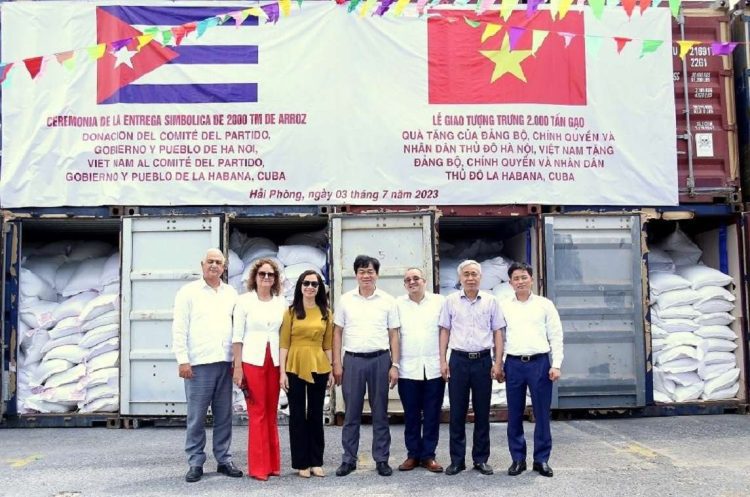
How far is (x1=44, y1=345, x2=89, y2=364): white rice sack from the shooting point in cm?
744

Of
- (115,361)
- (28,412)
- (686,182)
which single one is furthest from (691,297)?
(28,412)

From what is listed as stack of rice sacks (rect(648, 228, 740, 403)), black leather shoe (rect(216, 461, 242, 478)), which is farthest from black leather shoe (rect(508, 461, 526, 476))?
stack of rice sacks (rect(648, 228, 740, 403))

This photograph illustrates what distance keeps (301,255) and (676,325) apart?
3.92m

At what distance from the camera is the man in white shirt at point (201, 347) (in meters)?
5.25

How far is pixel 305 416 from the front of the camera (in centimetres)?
524

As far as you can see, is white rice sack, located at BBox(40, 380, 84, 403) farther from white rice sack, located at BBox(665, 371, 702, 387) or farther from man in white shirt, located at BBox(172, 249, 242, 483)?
white rice sack, located at BBox(665, 371, 702, 387)

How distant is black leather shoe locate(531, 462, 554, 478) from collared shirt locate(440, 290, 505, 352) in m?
0.88

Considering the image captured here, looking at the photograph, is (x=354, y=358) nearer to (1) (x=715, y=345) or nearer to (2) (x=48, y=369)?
(2) (x=48, y=369)

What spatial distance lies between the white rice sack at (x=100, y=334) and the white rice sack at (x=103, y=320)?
0.04 metres

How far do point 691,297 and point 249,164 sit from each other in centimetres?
472

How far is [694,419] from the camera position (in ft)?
24.5

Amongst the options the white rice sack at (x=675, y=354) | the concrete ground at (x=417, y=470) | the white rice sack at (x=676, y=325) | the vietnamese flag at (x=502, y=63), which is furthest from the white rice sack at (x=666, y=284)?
the vietnamese flag at (x=502, y=63)

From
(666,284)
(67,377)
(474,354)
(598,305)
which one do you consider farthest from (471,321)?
(67,377)

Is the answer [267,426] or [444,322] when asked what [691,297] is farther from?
[267,426]
